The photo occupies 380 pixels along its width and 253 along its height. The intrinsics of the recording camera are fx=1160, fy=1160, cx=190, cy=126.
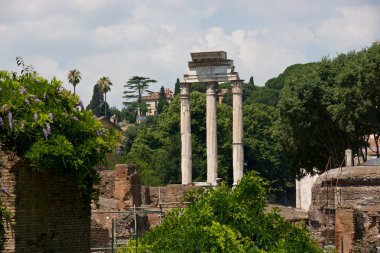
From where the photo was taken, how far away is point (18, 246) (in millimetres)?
13469

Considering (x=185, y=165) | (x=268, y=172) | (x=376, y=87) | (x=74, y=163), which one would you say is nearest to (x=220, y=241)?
(x=74, y=163)

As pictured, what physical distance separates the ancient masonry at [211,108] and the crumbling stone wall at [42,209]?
177ft

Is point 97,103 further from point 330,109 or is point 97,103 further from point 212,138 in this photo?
point 330,109

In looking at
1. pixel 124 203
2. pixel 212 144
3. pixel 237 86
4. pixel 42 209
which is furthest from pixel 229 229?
pixel 237 86

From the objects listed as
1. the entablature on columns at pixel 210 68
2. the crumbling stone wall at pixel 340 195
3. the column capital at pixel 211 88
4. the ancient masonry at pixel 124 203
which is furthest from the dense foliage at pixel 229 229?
the column capital at pixel 211 88

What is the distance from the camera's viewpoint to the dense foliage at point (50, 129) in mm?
13617

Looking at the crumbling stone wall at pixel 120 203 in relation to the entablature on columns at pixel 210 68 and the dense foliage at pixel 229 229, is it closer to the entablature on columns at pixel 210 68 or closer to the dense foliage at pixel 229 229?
the dense foliage at pixel 229 229

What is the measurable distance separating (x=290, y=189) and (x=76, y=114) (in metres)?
89.2

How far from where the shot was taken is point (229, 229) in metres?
13.6

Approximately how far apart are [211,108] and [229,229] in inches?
2206

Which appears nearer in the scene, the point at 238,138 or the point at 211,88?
the point at 238,138

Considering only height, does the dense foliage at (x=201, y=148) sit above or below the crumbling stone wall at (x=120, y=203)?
above

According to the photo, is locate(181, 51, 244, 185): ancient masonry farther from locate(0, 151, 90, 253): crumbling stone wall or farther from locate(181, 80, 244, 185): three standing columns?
locate(0, 151, 90, 253): crumbling stone wall

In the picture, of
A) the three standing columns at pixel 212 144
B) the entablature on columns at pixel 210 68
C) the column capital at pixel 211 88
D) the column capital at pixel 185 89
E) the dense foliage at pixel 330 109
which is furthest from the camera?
the column capital at pixel 185 89
